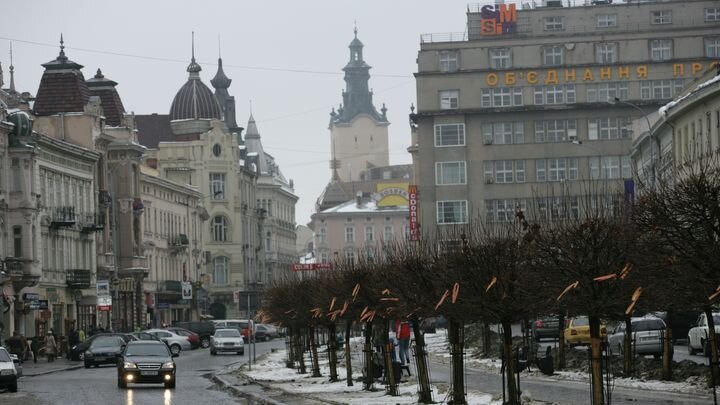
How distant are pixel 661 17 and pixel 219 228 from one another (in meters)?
58.6

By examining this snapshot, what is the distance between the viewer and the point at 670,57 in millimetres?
114188

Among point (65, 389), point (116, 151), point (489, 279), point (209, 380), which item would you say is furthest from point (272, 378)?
point (116, 151)

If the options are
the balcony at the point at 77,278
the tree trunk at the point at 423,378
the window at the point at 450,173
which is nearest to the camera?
the tree trunk at the point at 423,378

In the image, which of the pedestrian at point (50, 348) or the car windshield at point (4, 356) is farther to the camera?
the pedestrian at point (50, 348)

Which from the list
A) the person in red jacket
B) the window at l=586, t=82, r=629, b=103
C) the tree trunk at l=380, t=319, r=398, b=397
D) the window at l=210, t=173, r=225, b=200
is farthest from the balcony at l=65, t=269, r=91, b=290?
the window at l=210, t=173, r=225, b=200

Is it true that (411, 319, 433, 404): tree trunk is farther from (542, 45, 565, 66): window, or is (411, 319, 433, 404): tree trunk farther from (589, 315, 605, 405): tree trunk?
(542, 45, 565, 66): window

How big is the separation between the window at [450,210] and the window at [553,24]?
44.3 ft

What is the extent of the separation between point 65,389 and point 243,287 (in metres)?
117

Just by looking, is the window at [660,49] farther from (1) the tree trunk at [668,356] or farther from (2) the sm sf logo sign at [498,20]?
(1) the tree trunk at [668,356]

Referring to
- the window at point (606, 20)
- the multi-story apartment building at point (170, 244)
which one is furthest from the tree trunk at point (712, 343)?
the multi-story apartment building at point (170, 244)

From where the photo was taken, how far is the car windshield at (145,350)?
47.0 metres

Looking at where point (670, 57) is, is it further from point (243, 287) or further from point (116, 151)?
point (243, 287)

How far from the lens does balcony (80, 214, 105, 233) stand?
10025 cm

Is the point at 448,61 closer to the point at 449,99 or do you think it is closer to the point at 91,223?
the point at 449,99
